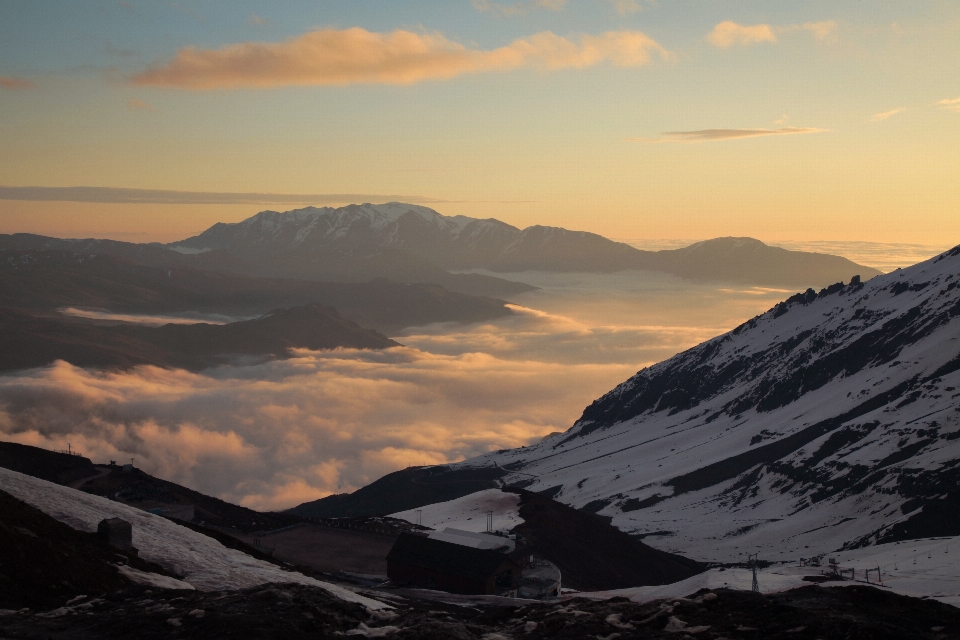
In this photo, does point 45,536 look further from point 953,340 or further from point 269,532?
point 953,340

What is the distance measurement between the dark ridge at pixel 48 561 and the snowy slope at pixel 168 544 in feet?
6.67

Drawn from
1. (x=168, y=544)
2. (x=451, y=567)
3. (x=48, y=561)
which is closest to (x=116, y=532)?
(x=168, y=544)

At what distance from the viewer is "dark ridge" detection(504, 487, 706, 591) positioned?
347ft

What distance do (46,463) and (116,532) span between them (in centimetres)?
6811

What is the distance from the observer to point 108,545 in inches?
1378

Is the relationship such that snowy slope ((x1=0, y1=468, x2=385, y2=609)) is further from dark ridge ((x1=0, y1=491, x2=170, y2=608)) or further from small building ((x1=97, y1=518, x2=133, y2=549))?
dark ridge ((x1=0, y1=491, x2=170, y2=608))

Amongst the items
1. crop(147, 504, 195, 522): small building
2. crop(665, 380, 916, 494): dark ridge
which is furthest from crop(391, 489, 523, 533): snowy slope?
crop(665, 380, 916, 494): dark ridge

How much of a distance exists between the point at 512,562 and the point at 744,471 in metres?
129

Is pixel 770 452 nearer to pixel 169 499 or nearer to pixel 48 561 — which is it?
pixel 169 499

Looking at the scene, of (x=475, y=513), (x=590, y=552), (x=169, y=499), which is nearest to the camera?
(x=169, y=499)

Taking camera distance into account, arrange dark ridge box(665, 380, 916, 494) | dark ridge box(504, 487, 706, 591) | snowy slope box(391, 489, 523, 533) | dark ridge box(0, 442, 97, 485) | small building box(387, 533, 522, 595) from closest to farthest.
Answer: small building box(387, 533, 522, 595) < dark ridge box(0, 442, 97, 485) < dark ridge box(504, 487, 706, 591) < snowy slope box(391, 489, 523, 533) < dark ridge box(665, 380, 916, 494)

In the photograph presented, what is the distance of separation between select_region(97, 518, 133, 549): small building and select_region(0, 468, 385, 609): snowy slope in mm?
1312

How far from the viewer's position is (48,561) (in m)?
29.5

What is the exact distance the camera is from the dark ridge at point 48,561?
89.6 ft
